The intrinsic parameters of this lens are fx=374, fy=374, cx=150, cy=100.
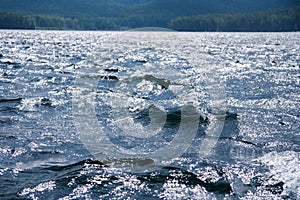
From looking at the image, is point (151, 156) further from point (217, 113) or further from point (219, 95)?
point (219, 95)

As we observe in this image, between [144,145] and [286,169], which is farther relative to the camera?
[144,145]

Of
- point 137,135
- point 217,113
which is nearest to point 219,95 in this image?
point 217,113

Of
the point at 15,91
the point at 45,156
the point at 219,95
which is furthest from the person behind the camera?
the point at 219,95

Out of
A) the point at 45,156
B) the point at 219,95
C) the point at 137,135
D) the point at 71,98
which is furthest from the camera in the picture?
the point at 219,95

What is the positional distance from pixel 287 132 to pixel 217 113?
3.56 metres

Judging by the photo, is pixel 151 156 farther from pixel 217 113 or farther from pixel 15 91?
pixel 15 91

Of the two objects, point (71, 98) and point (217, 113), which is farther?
point (71, 98)

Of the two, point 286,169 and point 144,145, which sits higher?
point 286,169

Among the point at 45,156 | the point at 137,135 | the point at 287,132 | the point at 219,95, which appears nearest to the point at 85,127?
the point at 137,135

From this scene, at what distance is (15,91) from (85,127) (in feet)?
28.2

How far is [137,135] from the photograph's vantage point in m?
11.8

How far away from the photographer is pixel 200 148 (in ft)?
34.7

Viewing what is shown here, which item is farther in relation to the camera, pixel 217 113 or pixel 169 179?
pixel 217 113

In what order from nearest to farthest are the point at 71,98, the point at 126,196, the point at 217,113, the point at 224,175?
the point at 126,196, the point at 224,175, the point at 217,113, the point at 71,98
